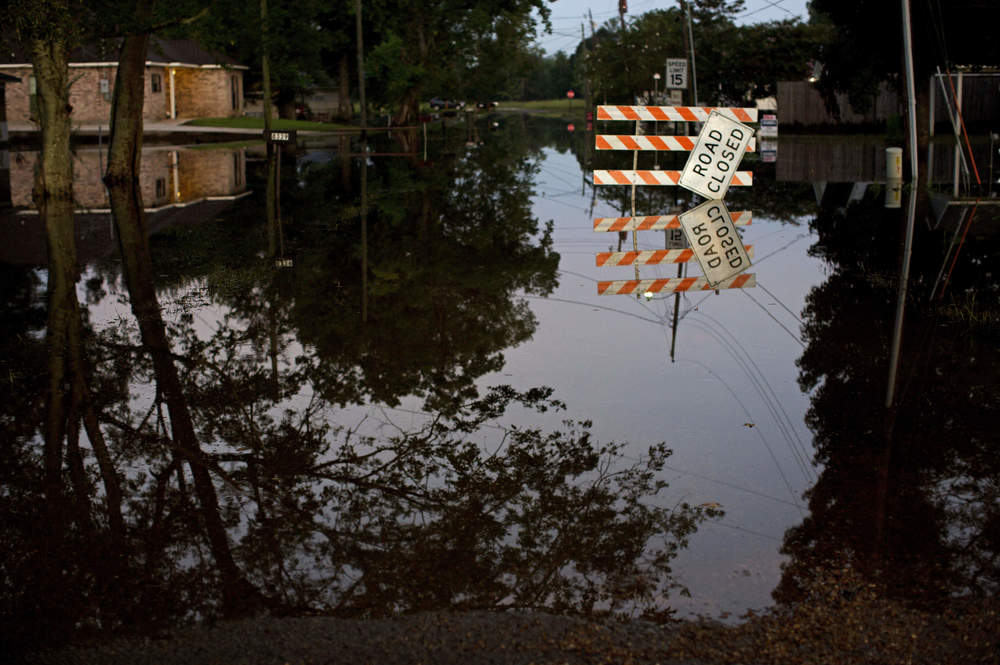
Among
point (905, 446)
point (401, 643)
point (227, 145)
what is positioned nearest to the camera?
point (401, 643)

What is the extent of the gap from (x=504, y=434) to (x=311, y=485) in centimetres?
149

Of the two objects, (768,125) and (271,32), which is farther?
(768,125)

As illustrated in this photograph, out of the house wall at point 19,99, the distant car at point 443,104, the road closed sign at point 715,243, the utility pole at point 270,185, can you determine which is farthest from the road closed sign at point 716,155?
the distant car at point 443,104

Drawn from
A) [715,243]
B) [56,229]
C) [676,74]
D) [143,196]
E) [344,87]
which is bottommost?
[715,243]

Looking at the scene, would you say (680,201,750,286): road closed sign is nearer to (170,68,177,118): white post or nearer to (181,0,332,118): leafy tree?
(181,0,332,118): leafy tree

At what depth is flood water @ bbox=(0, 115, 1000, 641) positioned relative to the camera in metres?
5.45

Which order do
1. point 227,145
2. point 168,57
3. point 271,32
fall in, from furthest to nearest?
point 168,57 < point 227,145 < point 271,32

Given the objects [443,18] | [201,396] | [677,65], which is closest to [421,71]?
[443,18]

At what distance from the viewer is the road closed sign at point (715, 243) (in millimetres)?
14694

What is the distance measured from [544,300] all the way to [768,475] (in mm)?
6238

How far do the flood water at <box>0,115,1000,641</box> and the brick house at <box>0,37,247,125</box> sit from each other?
50.5 m

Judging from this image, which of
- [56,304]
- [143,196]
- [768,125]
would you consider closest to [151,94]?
[768,125]

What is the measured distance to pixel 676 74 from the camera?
51.3 meters

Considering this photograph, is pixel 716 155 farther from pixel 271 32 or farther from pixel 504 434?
pixel 271 32
